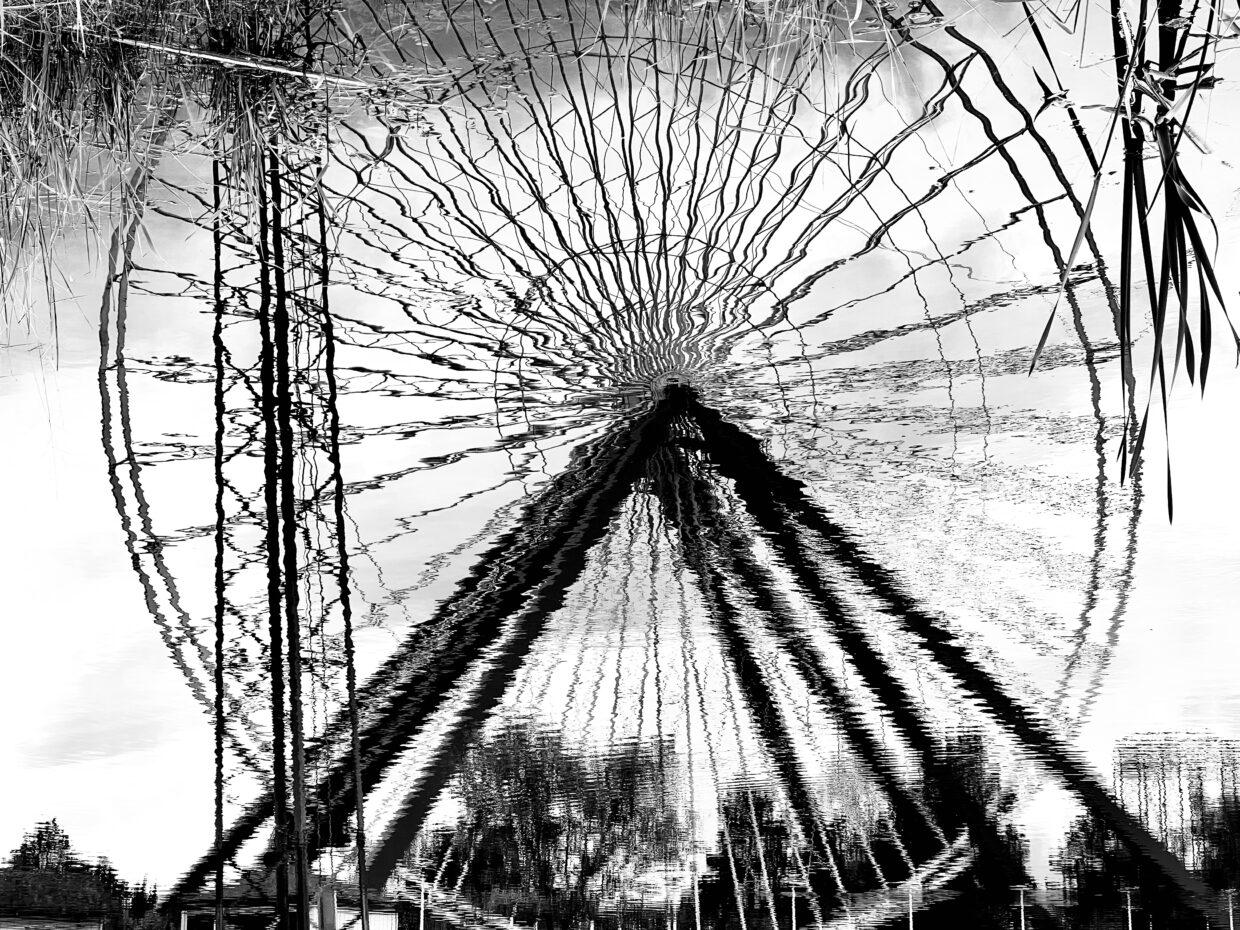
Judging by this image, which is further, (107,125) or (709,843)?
(709,843)

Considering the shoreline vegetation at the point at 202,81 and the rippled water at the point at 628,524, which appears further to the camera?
the rippled water at the point at 628,524

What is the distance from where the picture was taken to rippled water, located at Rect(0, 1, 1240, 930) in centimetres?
138

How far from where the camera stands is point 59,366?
57.2 inches

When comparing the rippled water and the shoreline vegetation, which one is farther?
the rippled water

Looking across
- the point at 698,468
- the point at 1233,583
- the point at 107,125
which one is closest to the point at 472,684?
the point at 698,468

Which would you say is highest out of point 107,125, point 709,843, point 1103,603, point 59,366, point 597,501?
point 107,125

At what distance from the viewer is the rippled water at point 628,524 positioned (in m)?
1.38

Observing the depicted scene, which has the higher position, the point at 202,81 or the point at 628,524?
the point at 202,81

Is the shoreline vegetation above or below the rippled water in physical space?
above

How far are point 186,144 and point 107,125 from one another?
0.35 ft

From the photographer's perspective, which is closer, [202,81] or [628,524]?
[202,81]

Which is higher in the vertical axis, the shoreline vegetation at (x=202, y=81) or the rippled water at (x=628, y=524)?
the shoreline vegetation at (x=202, y=81)

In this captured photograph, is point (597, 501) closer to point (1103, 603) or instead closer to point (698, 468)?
point (698, 468)

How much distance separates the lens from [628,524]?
149 centimetres
